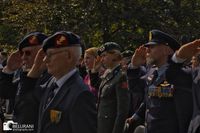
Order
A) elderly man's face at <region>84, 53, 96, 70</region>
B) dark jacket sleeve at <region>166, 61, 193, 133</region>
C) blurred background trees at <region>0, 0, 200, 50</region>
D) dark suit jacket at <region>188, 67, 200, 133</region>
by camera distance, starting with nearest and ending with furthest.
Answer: dark suit jacket at <region>188, 67, 200, 133</region>, dark jacket sleeve at <region>166, 61, 193, 133</region>, elderly man's face at <region>84, 53, 96, 70</region>, blurred background trees at <region>0, 0, 200, 50</region>

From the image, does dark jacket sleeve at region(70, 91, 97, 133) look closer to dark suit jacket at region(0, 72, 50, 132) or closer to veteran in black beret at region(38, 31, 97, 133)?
veteran in black beret at region(38, 31, 97, 133)

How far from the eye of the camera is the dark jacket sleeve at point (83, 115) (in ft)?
Result: 12.2

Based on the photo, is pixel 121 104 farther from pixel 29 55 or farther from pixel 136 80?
pixel 29 55

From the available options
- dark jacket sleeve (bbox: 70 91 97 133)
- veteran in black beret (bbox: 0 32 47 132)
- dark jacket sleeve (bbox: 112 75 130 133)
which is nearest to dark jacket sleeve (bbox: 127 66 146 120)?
dark jacket sleeve (bbox: 112 75 130 133)

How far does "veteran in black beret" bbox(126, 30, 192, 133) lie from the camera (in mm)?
5469

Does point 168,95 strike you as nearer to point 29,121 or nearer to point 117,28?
point 29,121

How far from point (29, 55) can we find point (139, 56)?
210 centimetres

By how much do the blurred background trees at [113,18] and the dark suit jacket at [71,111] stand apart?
50.2 ft

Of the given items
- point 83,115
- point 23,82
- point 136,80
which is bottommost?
point 136,80

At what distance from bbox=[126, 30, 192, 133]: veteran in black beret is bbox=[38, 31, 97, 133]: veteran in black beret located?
1639 mm

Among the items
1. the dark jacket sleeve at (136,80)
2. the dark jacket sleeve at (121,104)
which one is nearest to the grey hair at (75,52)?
the dark jacket sleeve at (121,104)

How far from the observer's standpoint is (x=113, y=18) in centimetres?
1941

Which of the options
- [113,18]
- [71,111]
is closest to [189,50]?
[71,111]

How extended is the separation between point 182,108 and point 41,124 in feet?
6.16
